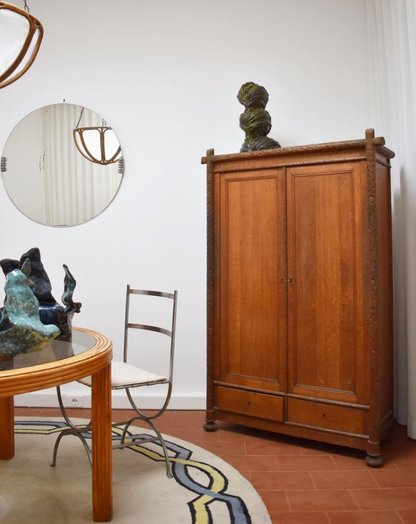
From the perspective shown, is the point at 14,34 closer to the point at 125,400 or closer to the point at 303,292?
the point at 303,292

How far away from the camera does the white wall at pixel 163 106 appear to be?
3.97 meters

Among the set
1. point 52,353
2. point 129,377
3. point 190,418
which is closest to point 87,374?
point 52,353

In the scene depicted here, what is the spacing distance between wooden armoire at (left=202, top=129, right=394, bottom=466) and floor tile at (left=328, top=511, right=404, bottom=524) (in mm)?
535

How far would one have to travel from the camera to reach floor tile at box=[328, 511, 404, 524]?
93.1 inches

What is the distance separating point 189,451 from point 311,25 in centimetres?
307

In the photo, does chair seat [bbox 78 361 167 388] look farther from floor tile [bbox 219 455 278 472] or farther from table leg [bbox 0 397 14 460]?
floor tile [bbox 219 455 278 472]

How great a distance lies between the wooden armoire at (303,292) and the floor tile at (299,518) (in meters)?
0.68

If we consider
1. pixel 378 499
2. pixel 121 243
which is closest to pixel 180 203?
pixel 121 243

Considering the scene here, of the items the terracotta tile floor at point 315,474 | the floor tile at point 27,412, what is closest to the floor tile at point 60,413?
the floor tile at point 27,412

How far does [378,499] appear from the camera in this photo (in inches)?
101

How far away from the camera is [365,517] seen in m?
2.40

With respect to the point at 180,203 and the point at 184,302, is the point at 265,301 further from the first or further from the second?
the point at 180,203

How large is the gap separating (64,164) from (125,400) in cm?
184

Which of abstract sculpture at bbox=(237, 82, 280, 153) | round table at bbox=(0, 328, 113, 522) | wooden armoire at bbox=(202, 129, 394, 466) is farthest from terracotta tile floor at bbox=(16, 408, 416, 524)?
abstract sculpture at bbox=(237, 82, 280, 153)
